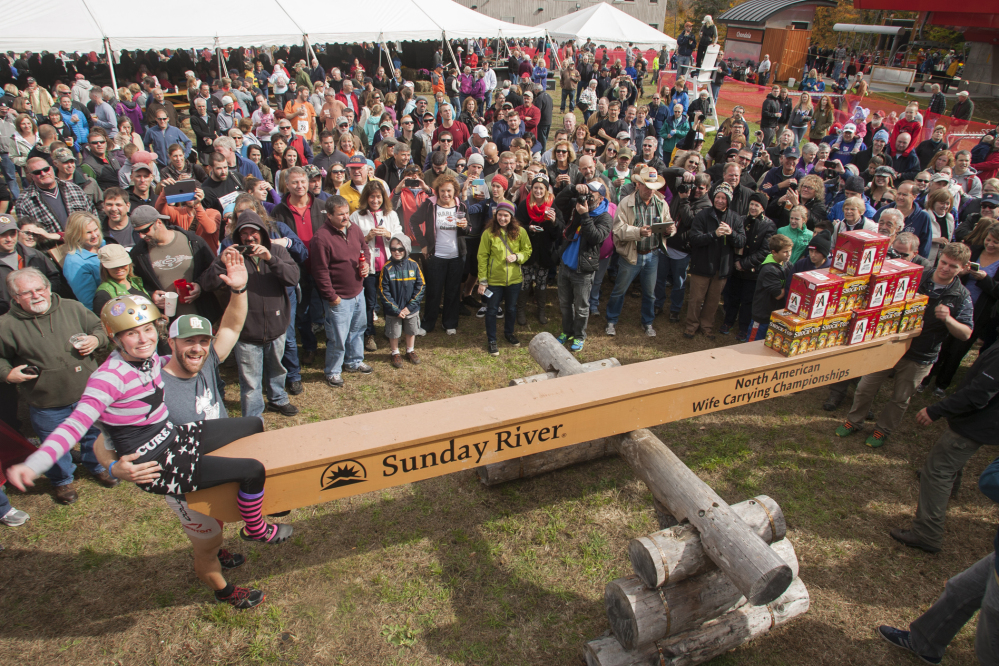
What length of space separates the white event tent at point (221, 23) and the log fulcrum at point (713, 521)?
54.2 ft

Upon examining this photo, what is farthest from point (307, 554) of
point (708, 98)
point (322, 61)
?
A: point (322, 61)

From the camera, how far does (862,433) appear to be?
5.84 meters

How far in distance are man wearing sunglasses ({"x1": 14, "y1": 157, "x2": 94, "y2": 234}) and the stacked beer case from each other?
7134 millimetres

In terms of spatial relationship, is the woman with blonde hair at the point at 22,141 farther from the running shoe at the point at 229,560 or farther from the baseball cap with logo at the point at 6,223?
the running shoe at the point at 229,560

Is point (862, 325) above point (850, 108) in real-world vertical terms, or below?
below

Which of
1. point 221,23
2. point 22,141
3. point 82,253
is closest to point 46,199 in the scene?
point 82,253

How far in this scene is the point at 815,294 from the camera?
14.1 feet

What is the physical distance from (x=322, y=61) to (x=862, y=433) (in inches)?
1113

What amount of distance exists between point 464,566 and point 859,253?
151 inches

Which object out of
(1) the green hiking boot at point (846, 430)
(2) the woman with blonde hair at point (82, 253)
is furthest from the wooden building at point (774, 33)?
(2) the woman with blonde hair at point (82, 253)

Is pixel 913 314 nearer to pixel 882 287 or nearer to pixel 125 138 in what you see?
pixel 882 287

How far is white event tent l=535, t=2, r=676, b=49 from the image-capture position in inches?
973

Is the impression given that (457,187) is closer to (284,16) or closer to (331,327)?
(331,327)

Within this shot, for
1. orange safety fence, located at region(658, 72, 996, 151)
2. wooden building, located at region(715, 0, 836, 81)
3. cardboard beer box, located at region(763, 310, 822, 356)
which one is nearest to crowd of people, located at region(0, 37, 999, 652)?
cardboard beer box, located at region(763, 310, 822, 356)
